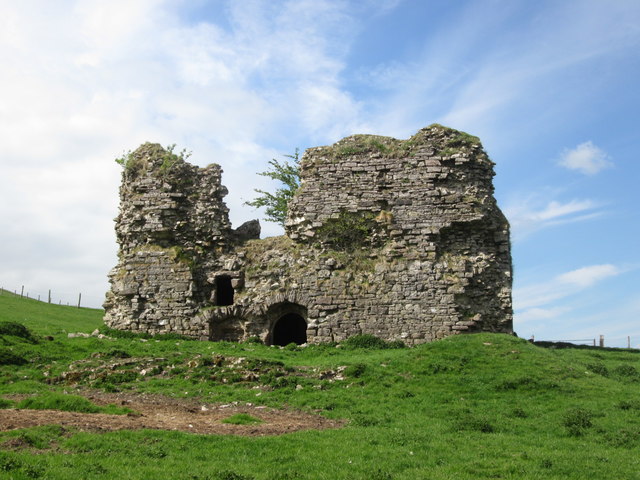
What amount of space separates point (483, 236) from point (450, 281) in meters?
2.61

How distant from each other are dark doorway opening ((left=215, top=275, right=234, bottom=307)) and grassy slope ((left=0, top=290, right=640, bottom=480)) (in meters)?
3.84

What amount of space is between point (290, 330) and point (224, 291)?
360 centimetres

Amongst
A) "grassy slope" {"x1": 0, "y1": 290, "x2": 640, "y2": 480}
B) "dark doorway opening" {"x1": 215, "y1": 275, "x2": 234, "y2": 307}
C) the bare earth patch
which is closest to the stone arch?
"grassy slope" {"x1": 0, "y1": 290, "x2": 640, "y2": 480}

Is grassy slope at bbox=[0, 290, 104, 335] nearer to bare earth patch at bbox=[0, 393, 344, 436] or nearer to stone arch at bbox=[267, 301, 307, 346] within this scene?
stone arch at bbox=[267, 301, 307, 346]

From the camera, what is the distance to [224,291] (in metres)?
27.2

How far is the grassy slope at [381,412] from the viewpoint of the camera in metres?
9.83

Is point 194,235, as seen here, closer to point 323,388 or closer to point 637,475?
point 323,388

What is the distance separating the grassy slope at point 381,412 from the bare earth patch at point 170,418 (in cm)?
64

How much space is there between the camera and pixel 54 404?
1343cm

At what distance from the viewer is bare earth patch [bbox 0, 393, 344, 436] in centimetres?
1167

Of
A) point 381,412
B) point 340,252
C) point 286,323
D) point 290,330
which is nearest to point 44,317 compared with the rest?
point 286,323

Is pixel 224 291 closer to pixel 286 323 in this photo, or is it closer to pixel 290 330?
pixel 286 323

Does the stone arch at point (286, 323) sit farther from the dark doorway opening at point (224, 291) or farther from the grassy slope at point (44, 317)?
A: the grassy slope at point (44, 317)

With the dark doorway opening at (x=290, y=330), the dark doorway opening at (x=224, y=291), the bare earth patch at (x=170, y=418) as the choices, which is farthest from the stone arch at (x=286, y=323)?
the bare earth patch at (x=170, y=418)
